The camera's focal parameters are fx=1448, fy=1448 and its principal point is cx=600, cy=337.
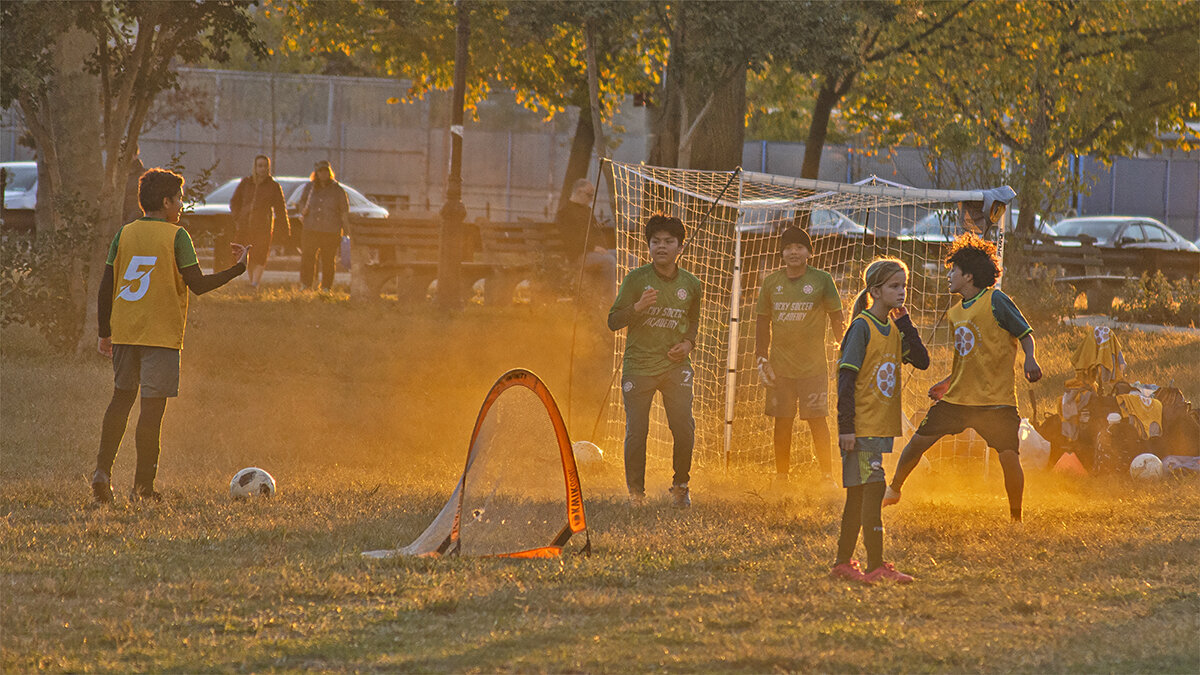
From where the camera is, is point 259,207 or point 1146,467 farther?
point 259,207

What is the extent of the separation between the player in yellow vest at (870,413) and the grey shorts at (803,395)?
2.62 meters

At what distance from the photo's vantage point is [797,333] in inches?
363

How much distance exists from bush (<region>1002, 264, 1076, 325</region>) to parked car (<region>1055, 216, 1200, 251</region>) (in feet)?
34.5

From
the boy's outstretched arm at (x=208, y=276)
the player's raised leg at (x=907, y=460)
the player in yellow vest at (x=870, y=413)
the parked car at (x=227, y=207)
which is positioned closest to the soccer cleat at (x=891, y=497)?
the player's raised leg at (x=907, y=460)

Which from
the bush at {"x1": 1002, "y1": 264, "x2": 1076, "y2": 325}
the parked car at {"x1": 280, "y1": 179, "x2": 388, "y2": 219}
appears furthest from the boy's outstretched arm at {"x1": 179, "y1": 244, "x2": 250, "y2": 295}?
the parked car at {"x1": 280, "y1": 179, "x2": 388, "y2": 219}

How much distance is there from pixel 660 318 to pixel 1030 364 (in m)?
2.17

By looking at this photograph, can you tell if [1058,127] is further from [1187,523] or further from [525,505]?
[525,505]

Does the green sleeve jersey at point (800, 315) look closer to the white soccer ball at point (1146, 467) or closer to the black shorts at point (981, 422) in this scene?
the black shorts at point (981, 422)

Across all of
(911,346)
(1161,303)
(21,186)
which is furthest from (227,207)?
(911,346)

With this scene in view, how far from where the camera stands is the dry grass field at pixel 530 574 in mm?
5211

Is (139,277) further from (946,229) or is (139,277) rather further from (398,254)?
(398,254)

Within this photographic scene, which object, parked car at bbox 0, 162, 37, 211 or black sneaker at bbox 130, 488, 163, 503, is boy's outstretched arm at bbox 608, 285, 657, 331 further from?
parked car at bbox 0, 162, 37, 211

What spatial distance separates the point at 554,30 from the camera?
1587 cm

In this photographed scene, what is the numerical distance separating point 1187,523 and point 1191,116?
21429 mm
